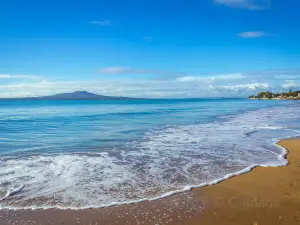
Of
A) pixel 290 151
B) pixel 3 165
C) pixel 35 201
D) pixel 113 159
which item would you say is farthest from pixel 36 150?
pixel 290 151

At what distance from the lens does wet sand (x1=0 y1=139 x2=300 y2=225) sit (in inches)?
259

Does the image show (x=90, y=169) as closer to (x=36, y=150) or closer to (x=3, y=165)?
(x=3, y=165)

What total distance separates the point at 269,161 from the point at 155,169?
4.95 m

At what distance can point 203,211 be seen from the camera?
7.09m

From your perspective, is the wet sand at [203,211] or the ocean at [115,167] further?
the ocean at [115,167]

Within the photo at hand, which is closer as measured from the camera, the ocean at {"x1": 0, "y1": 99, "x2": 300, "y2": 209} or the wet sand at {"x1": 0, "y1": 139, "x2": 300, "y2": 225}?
the wet sand at {"x1": 0, "y1": 139, "x2": 300, "y2": 225}

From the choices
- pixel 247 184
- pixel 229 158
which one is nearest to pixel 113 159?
pixel 229 158

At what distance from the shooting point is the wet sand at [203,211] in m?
6.57

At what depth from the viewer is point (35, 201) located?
7.82 m

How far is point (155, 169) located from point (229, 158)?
3.69 metres

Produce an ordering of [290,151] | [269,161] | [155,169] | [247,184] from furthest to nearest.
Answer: [290,151], [269,161], [155,169], [247,184]

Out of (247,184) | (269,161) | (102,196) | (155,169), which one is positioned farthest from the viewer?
(269,161)

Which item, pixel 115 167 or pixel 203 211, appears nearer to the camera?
pixel 203 211

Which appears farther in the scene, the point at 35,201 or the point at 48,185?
the point at 48,185
